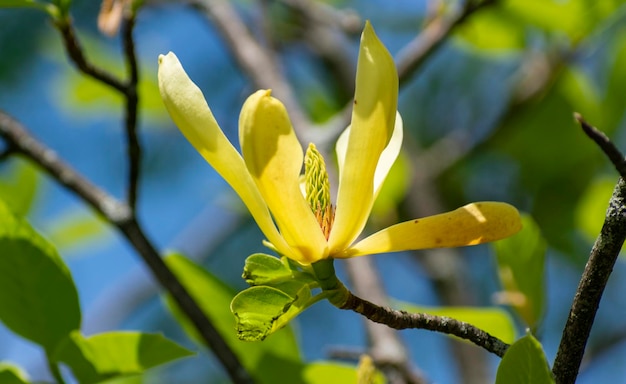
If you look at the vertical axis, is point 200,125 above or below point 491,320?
above

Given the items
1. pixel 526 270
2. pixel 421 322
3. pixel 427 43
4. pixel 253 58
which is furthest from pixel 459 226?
pixel 253 58

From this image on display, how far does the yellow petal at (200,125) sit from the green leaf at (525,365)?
0.13 meters

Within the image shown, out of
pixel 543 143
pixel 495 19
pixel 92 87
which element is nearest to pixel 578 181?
pixel 543 143

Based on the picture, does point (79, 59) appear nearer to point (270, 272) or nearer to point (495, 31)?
point (270, 272)

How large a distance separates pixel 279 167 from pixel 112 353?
9.1 inches

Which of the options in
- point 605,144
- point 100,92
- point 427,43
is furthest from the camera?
point 100,92

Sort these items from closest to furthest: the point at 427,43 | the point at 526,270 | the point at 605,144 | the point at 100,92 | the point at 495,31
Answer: the point at 605,144 → the point at 526,270 → the point at 427,43 → the point at 495,31 → the point at 100,92

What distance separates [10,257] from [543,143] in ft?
3.09

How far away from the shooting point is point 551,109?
126 centimetres

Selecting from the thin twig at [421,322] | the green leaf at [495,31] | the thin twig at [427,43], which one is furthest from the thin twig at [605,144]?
the green leaf at [495,31]

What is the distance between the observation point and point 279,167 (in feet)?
1.31

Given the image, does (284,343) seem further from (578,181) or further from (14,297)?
(578,181)

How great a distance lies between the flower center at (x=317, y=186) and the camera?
457 millimetres

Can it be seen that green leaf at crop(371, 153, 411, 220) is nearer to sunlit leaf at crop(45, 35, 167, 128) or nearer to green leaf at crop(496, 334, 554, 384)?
sunlit leaf at crop(45, 35, 167, 128)
